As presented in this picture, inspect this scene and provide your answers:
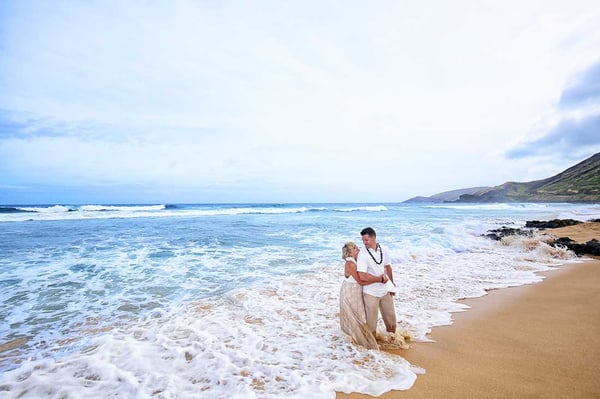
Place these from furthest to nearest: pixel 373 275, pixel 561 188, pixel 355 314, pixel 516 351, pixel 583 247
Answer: pixel 561 188 → pixel 583 247 → pixel 355 314 → pixel 373 275 → pixel 516 351

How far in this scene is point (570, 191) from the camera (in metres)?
83.1

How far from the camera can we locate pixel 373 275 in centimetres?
440

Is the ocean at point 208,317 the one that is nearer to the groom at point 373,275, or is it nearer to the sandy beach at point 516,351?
the sandy beach at point 516,351

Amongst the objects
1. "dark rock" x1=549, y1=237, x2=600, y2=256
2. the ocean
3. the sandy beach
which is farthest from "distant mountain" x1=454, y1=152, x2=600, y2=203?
the sandy beach

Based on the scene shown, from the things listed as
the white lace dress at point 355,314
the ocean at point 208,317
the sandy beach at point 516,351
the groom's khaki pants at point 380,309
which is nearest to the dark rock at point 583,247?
the ocean at point 208,317

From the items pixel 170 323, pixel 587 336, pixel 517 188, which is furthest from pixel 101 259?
pixel 517 188

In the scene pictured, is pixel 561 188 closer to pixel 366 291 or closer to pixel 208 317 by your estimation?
pixel 366 291

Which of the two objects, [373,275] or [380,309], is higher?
[373,275]

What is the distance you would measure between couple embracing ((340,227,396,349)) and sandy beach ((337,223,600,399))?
1.93 feet

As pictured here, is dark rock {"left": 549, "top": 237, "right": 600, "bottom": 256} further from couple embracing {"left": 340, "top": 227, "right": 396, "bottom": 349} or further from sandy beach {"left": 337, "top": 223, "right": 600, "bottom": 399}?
couple embracing {"left": 340, "top": 227, "right": 396, "bottom": 349}

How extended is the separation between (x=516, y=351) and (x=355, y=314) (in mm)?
2224

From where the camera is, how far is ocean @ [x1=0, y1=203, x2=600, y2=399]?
12.0 feet

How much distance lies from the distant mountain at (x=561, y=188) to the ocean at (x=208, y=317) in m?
83.5

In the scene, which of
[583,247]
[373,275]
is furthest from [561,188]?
[373,275]
